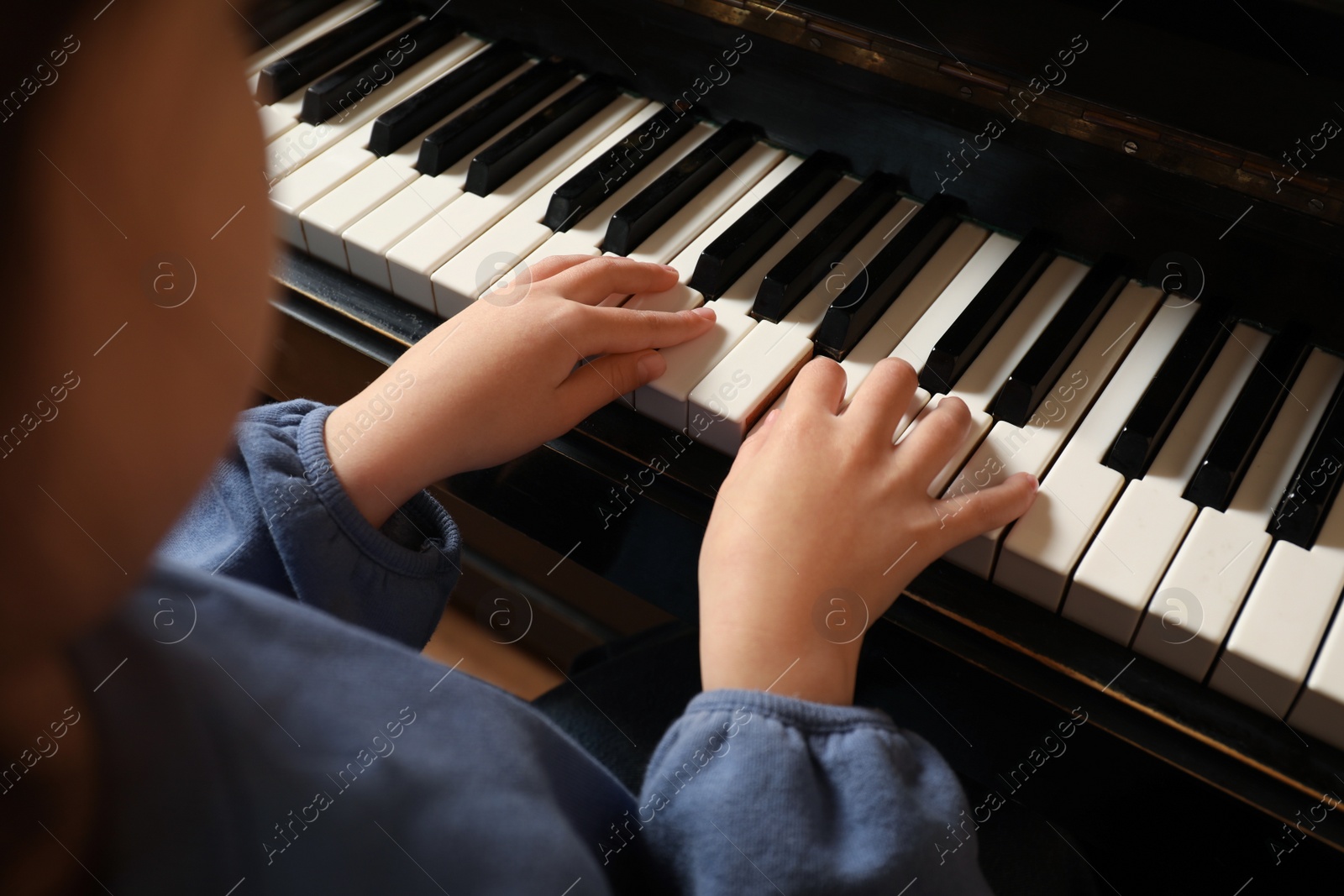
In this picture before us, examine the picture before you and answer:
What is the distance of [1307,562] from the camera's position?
758 mm

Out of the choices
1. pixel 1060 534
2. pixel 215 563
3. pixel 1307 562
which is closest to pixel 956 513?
pixel 1060 534

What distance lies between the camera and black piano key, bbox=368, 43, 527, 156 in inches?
44.9

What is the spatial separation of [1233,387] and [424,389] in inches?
29.1

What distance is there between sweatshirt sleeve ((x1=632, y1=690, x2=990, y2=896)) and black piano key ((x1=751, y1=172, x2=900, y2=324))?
40cm

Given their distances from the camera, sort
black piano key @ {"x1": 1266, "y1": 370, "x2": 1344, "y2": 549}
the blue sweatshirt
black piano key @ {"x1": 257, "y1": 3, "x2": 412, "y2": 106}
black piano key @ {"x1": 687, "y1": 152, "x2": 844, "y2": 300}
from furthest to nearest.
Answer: black piano key @ {"x1": 257, "y1": 3, "x2": 412, "y2": 106} < black piano key @ {"x1": 687, "y1": 152, "x2": 844, "y2": 300} < black piano key @ {"x1": 1266, "y1": 370, "x2": 1344, "y2": 549} < the blue sweatshirt

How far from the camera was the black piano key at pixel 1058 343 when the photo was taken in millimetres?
869

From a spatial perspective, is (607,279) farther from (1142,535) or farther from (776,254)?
(1142,535)

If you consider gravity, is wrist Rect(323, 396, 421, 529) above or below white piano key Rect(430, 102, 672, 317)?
below

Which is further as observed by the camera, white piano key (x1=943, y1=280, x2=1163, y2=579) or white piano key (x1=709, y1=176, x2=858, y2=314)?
white piano key (x1=709, y1=176, x2=858, y2=314)

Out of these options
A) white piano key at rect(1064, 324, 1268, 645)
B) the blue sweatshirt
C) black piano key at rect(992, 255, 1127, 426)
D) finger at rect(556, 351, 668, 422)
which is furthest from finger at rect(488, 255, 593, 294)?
white piano key at rect(1064, 324, 1268, 645)

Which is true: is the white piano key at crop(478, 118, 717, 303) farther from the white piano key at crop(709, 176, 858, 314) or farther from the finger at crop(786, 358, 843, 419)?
the finger at crop(786, 358, 843, 419)

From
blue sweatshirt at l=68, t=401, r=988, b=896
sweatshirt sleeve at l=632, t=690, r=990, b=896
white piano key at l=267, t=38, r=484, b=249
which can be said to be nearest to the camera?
blue sweatshirt at l=68, t=401, r=988, b=896

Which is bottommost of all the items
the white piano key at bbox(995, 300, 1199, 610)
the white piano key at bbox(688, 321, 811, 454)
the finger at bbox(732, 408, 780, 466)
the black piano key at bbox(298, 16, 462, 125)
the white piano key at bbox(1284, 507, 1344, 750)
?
the white piano key at bbox(1284, 507, 1344, 750)

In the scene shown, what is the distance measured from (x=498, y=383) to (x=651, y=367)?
0.47 feet
